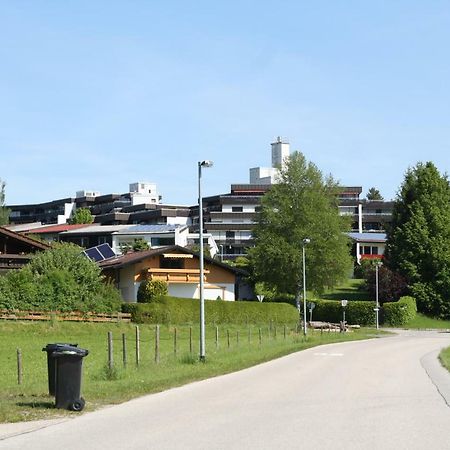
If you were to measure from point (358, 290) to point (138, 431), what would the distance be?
84.4m

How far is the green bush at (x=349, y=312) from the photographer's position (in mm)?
79938

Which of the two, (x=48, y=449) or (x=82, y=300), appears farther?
(x=82, y=300)

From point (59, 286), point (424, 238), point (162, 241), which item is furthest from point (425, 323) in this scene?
point (59, 286)

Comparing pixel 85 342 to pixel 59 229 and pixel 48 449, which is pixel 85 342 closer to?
pixel 48 449

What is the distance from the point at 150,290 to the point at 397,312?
28636mm

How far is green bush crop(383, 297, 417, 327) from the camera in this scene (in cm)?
7919

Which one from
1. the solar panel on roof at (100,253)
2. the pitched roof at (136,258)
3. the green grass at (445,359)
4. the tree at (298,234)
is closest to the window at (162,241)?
the tree at (298,234)

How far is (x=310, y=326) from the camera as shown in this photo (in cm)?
7094

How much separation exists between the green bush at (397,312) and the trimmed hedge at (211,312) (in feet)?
40.8

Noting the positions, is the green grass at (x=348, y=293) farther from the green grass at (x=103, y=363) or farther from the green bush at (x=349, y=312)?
the green grass at (x=103, y=363)

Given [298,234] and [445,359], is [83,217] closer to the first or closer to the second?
[298,234]

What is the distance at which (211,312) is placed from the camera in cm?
6144

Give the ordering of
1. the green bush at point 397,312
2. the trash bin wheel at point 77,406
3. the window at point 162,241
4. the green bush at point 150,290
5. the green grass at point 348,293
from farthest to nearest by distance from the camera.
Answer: the window at point 162,241 → the green grass at point 348,293 → the green bush at point 397,312 → the green bush at point 150,290 → the trash bin wheel at point 77,406

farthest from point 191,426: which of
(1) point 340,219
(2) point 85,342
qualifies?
(1) point 340,219
